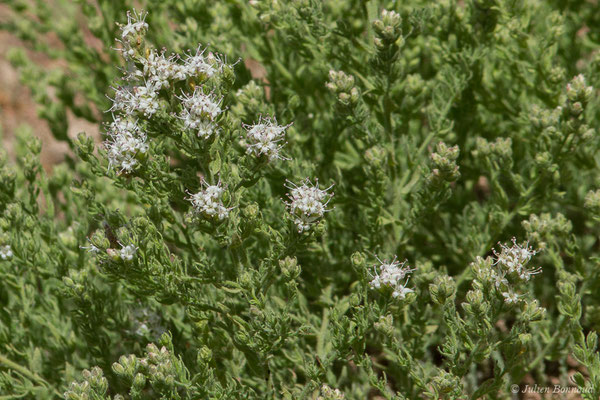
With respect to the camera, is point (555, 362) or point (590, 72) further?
point (555, 362)

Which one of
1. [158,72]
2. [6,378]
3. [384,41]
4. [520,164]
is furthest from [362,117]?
[6,378]

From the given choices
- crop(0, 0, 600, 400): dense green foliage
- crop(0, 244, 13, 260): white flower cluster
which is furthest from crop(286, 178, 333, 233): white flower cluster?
crop(0, 244, 13, 260): white flower cluster

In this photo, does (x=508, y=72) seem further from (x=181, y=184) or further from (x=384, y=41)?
(x=181, y=184)

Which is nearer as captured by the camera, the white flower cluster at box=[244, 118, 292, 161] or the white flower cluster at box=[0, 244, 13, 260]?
the white flower cluster at box=[244, 118, 292, 161]

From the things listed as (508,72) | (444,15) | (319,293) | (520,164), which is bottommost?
(319,293)

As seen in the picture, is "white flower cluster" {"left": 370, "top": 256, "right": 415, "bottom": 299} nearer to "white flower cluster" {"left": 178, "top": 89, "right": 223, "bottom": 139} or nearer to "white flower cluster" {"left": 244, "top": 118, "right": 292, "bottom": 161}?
"white flower cluster" {"left": 244, "top": 118, "right": 292, "bottom": 161}

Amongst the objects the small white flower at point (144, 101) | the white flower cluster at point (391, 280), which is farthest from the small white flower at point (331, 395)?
the small white flower at point (144, 101)

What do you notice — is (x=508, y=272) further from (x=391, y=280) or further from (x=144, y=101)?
(x=144, y=101)
